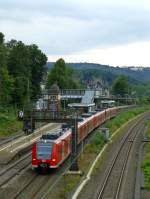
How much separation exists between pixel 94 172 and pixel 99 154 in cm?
1151

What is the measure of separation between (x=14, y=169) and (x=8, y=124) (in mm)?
36211

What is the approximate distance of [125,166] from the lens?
47.2 metres

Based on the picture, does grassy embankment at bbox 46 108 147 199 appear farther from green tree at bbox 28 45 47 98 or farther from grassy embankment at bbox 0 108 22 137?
green tree at bbox 28 45 47 98

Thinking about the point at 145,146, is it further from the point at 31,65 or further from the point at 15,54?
the point at 31,65

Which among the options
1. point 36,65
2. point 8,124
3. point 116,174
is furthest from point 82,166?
point 36,65

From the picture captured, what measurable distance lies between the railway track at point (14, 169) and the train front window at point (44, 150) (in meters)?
2.55

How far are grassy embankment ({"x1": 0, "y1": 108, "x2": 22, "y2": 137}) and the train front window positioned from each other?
1224 inches

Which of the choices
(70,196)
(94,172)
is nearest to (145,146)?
(94,172)

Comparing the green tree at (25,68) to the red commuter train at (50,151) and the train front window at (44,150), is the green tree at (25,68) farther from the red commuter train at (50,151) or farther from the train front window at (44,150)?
the train front window at (44,150)

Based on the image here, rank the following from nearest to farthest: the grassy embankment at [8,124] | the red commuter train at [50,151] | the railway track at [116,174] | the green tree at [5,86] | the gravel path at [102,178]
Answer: the gravel path at [102,178]
the railway track at [116,174]
the red commuter train at [50,151]
the grassy embankment at [8,124]
the green tree at [5,86]

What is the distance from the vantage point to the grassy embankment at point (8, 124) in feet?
247

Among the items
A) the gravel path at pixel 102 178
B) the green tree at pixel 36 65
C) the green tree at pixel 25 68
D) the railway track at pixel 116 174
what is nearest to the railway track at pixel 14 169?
the gravel path at pixel 102 178

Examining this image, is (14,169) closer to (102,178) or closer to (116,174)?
(102,178)

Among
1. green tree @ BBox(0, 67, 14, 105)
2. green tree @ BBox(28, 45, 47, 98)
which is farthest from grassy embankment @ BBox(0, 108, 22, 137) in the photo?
green tree @ BBox(28, 45, 47, 98)
